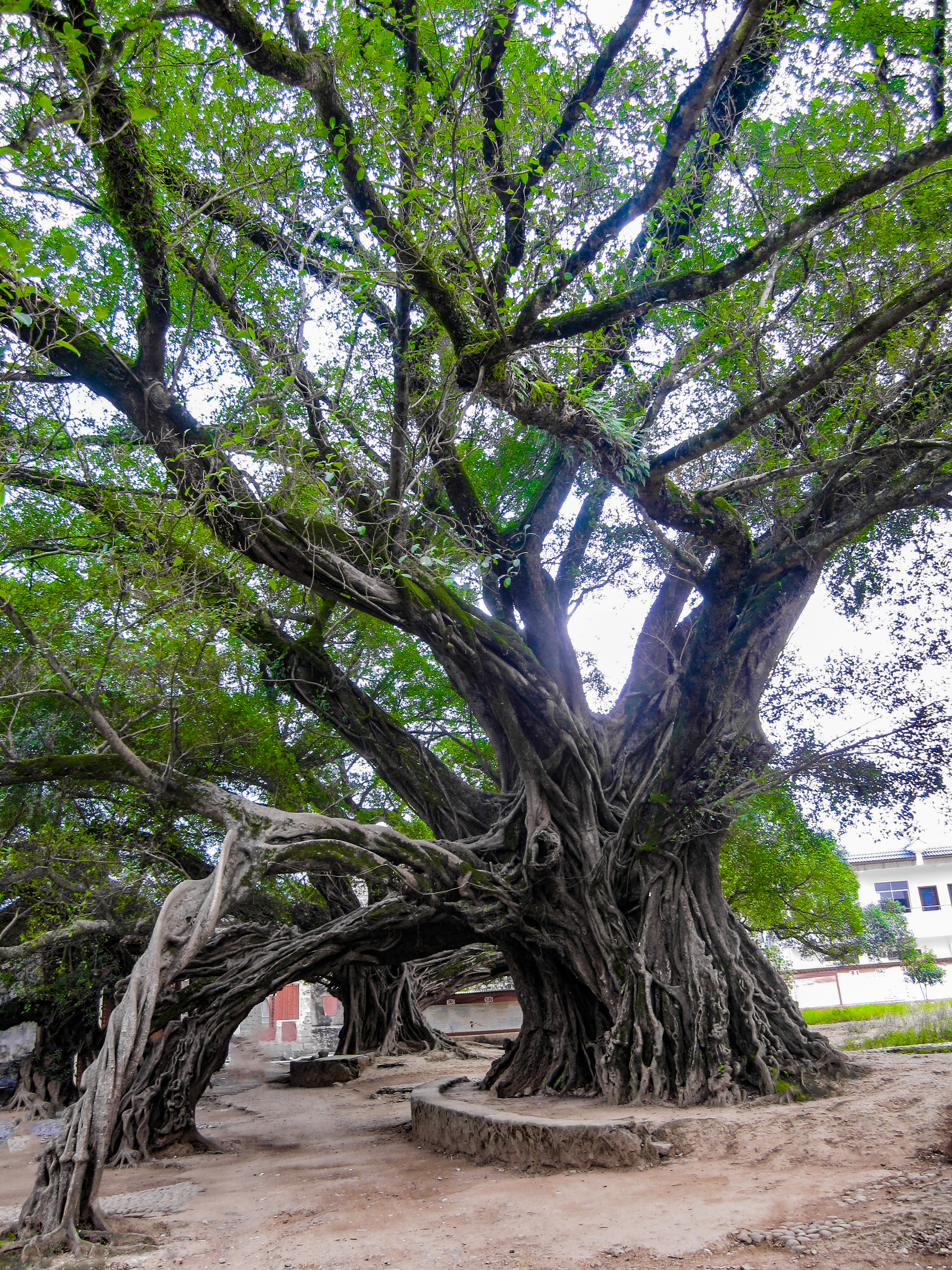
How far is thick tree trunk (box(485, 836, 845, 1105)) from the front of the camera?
645cm

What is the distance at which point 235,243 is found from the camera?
24.6 feet

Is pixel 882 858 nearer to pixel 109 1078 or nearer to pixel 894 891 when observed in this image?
pixel 894 891

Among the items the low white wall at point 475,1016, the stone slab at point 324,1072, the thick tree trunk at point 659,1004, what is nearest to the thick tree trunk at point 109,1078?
the thick tree trunk at point 659,1004

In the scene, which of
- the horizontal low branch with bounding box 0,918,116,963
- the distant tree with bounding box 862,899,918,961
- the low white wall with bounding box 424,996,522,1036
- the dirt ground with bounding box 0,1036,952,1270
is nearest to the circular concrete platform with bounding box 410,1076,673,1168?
the dirt ground with bounding box 0,1036,952,1270

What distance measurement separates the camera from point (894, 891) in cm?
2516

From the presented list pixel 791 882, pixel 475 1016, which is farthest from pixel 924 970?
pixel 475 1016

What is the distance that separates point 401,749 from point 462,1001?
41.8 ft

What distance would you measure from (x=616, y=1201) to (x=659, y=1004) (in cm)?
235

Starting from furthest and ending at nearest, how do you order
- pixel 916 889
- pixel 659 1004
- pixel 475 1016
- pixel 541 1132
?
pixel 916 889
pixel 475 1016
pixel 659 1004
pixel 541 1132

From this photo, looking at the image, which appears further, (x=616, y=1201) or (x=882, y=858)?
(x=882, y=858)

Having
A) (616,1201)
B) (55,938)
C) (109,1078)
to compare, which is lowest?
(616,1201)

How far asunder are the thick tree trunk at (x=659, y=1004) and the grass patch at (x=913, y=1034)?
8.30ft

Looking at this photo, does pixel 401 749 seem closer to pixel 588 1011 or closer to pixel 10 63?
pixel 588 1011

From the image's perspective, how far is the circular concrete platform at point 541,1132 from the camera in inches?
210
